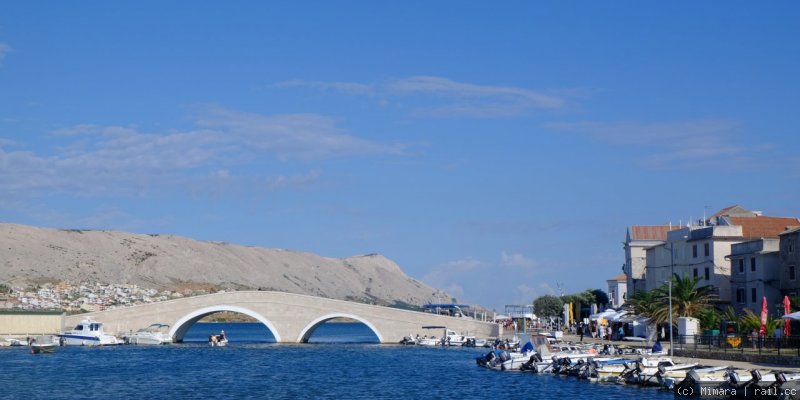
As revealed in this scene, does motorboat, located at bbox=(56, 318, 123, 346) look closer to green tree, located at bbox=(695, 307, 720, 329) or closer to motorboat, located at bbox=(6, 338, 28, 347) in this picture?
motorboat, located at bbox=(6, 338, 28, 347)

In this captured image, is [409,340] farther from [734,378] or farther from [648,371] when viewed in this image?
[734,378]

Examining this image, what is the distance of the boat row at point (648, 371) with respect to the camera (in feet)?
132

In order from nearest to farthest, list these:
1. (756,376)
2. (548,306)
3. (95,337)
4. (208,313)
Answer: (756,376), (95,337), (208,313), (548,306)

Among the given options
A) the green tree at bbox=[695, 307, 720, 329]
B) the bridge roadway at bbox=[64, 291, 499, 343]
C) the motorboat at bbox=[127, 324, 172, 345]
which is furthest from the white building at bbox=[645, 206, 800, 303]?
the motorboat at bbox=[127, 324, 172, 345]

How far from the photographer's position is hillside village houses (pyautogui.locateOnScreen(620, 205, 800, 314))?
65.4 m

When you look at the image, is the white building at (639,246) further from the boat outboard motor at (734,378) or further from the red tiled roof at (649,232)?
the boat outboard motor at (734,378)

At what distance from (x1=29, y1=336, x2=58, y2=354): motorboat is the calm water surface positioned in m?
1.00

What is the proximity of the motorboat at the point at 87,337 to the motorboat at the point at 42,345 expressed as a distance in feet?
8.52

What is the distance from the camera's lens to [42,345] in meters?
80.1

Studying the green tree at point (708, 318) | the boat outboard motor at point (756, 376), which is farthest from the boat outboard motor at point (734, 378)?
the green tree at point (708, 318)

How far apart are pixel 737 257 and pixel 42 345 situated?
47968 millimetres

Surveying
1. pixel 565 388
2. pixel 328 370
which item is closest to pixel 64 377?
pixel 328 370

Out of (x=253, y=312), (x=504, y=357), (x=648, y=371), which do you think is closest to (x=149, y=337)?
(x=253, y=312)

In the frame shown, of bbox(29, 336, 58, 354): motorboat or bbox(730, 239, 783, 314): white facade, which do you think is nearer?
bbox(730, 239, 783, 314): white facade
